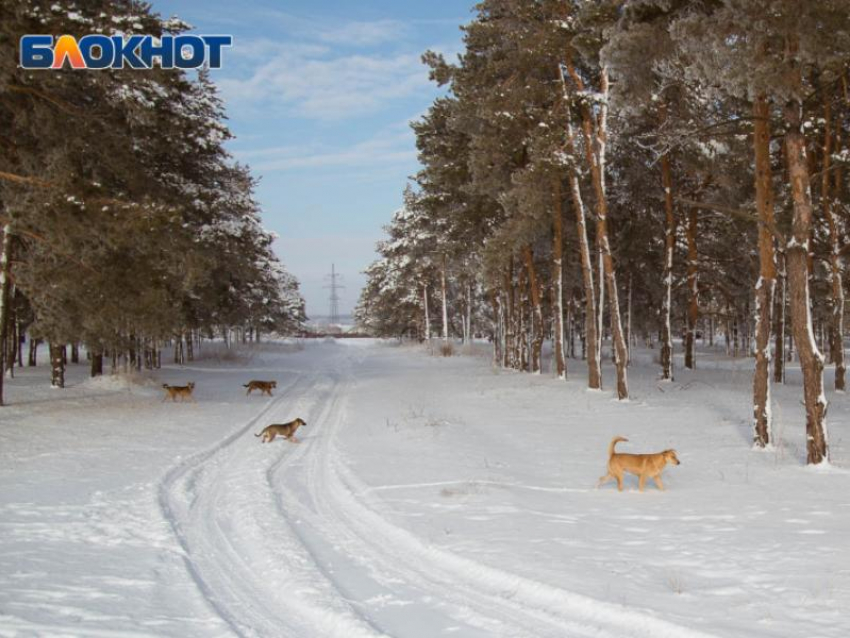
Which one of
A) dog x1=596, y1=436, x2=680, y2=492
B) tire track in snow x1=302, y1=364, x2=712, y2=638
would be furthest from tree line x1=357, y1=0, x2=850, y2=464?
tire track in snow x1=302, y1=364, x2=712, y2=638

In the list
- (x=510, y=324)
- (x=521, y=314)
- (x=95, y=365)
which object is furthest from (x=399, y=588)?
(x=510, y=324)

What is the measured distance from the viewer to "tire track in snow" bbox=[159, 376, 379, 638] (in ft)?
15.7

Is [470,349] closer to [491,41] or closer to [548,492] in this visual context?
[491,41]

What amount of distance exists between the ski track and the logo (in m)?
→ 10.1

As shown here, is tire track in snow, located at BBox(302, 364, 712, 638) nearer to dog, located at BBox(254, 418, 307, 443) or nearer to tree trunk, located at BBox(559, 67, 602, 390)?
dog, located at BBox(254, 418, 307, 443)

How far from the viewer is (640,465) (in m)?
8.52

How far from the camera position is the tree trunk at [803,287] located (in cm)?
974

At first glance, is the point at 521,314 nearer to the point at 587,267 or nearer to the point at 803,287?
the point at 587,267

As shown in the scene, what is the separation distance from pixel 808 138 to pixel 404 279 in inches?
1442

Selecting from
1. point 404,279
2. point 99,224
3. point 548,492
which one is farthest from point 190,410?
point 404,279

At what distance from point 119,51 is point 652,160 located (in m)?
16.1

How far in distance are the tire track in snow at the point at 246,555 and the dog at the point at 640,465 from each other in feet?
14.3

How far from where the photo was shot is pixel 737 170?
65.9 feet

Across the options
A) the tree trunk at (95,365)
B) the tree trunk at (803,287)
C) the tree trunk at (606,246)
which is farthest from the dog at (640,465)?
the tree trunk at (95,365)
